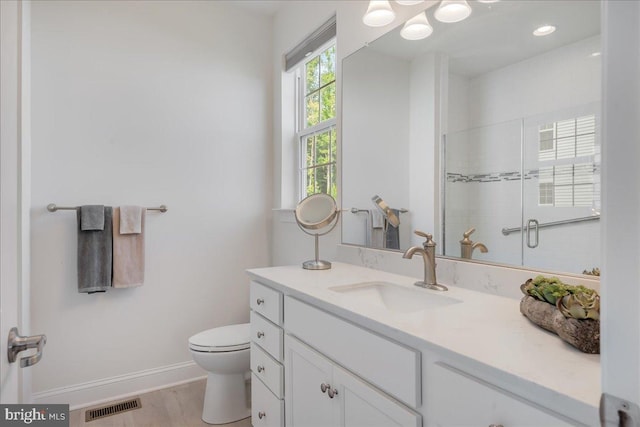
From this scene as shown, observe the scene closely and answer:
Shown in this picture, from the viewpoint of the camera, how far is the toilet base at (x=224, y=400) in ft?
6.30

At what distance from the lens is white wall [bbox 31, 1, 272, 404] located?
2053 mm

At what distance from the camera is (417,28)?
61.7 inches

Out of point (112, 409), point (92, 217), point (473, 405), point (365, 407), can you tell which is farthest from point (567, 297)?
point (112, 409)

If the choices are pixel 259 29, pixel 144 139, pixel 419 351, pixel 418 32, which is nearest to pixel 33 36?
pixel 144 139

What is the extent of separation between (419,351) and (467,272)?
1.96ft

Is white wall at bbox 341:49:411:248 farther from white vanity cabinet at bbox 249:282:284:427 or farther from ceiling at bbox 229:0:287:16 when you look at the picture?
ceiling at bbox 229:0:287:16

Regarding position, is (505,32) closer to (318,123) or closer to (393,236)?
(393,236)

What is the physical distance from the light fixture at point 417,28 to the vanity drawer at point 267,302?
50.0 inches

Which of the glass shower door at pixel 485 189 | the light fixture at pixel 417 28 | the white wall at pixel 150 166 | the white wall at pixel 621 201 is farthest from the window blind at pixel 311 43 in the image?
the white wall at pixel 621 201

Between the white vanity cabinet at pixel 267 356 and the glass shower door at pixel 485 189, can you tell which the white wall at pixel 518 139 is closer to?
the glass shower door at pixel 485 189

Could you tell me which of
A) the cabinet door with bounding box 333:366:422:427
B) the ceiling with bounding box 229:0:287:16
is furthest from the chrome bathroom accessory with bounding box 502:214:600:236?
the ceiling with bounding box 229:0:287:16

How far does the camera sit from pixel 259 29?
2717 millimetres

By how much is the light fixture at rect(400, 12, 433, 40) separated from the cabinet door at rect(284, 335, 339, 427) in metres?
1.39

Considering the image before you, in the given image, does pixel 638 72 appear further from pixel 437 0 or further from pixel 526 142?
pixel 437 0
